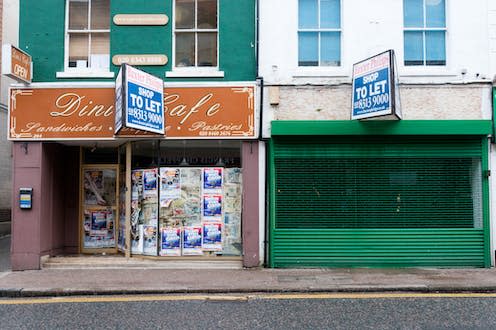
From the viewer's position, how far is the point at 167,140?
1055 centimetres

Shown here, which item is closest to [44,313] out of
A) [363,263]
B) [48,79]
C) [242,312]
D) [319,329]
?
[242,312]

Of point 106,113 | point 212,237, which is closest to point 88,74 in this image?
point 106,113

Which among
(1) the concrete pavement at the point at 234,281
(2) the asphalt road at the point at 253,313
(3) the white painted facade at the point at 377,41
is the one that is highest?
(3) the white painted facade at the point at 377,41

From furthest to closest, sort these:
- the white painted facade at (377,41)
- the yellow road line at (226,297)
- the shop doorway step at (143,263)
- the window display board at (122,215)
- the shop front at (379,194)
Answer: the window display board at (122,215), the white painted facade at (377,41), the shop doorway step at (143,263), the shop front at (379,194), the yellow road line at (226,297)

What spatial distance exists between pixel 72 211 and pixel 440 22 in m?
9.57

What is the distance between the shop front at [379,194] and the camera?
1021 centimetres

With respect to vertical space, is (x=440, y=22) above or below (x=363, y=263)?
above

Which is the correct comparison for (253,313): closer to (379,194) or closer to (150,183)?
(379,194)

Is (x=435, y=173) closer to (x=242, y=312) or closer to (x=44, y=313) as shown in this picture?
(x=242, y=312)

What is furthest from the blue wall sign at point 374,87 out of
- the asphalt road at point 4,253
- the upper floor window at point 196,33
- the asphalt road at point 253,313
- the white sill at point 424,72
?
the asphalt road at point 4,253

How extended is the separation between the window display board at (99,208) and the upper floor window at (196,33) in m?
3.24

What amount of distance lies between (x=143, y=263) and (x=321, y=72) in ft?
18.5

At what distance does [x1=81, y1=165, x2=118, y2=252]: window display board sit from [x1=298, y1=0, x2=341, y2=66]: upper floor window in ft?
17.4

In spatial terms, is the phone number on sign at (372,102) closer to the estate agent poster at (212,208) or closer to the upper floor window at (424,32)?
the upper floor window at (424,32)
